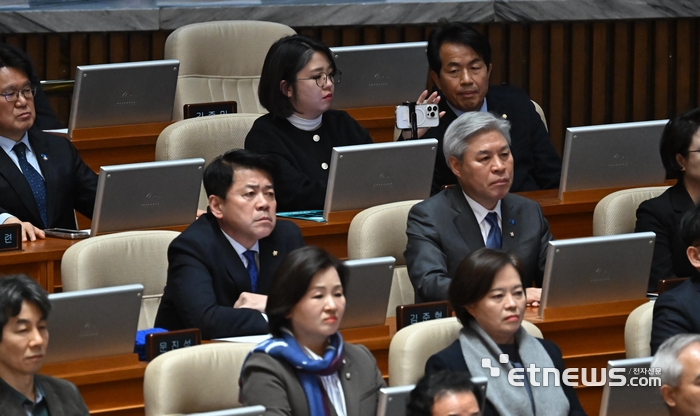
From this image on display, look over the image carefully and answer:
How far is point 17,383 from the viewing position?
106 inches

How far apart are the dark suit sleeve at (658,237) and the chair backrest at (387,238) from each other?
627 mm

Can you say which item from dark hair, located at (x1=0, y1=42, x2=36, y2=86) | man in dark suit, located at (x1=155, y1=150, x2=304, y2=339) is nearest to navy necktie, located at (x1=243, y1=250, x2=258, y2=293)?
man in dark suit, located at (x1=155, y1=150, x2=304, y2=339)

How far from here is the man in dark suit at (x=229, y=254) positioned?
10.9 feet

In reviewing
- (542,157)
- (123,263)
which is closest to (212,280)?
(123,263)

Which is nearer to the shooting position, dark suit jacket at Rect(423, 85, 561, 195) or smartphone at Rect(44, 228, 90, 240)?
smartphone at Rect(44, 228, 90, 240)

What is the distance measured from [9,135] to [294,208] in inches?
A: 34.4

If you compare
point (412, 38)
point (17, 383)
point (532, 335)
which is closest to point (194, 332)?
point (17, 383)

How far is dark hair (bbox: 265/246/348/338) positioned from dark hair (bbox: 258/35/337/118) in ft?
4.99

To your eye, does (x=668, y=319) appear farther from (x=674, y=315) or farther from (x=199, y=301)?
(x=199, y=301)

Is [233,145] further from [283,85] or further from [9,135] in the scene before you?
[9,135]

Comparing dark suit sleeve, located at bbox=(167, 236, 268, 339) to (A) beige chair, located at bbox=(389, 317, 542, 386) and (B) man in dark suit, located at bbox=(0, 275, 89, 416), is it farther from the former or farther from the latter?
(B) man in dark suit, located at bbox=(0, 275, 89, 416)

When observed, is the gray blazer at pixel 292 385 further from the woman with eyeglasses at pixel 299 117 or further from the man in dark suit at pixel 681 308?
the woman with eyeglasses at pixel 299 117

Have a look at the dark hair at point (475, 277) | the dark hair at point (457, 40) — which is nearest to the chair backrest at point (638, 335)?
the dark hair at point (475, 277)

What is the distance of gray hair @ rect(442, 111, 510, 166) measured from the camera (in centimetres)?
376
